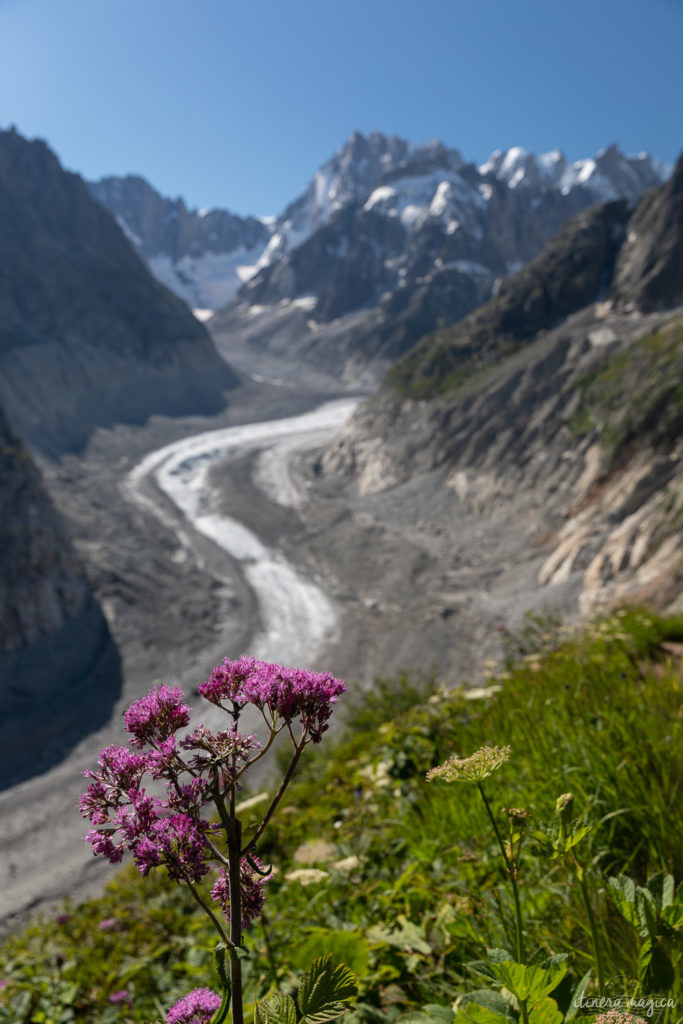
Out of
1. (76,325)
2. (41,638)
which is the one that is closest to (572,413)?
(41,638)

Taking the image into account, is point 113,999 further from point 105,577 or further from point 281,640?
point 105,577

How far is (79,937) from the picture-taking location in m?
5.21

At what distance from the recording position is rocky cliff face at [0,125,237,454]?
100312 millimetres

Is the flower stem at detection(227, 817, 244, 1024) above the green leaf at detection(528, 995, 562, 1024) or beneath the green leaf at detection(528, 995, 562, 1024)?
above

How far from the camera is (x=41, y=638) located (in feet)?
134

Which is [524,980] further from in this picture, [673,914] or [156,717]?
[156,717]

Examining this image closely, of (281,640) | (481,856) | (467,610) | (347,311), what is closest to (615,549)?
(467,610)

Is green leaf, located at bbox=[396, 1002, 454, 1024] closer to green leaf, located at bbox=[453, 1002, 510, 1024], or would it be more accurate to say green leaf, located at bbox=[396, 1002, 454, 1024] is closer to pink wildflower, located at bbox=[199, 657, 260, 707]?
green leaf, located at bbox=[453, 1002, 510, 1024]

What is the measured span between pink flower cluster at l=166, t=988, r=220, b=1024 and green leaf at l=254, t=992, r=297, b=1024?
146 millimetres

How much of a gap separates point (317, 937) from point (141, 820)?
1306 mm

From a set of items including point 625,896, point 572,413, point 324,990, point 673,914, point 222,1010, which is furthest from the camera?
point 572,413

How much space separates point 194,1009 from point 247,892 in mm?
245

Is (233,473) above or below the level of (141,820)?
above

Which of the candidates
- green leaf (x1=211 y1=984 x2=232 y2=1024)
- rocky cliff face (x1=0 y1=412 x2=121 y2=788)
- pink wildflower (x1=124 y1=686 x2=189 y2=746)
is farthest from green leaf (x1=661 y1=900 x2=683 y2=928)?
rocky cliff face (x1=0 y1=412 x2=121 y2=788)
